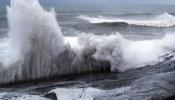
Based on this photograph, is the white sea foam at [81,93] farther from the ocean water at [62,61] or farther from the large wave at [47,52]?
the large wave at [47,52]

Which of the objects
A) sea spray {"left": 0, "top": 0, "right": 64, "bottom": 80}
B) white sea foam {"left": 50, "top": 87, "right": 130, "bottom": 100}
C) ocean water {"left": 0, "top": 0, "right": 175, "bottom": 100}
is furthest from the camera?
sea spray {"left": 0, "top": 0, "right": 64, "bottom": 80}

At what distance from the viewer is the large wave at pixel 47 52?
35.2ft

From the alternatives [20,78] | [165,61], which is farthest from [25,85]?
[165,61]

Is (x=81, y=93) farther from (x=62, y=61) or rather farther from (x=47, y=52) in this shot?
(x=47, y=52)

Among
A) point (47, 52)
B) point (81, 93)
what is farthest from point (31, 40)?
point (81, 93)

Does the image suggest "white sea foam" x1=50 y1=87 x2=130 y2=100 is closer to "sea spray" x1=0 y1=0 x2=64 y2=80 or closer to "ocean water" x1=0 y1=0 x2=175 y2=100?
"ocean water" x1=0 y1=0 x2=175 y2=100

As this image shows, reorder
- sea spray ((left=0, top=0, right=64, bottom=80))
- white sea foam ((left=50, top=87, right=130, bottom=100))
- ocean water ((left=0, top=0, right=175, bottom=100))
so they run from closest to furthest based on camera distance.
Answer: white sea foam ((left=50, top=87, right=130, bottom=100)) < ocean water ((left=0, top=0, right=175, bottom=100)) < sea spray ((left=0, top=0, right=64, bottom=80))

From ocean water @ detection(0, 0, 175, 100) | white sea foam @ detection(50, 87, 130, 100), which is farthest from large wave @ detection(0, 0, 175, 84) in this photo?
white sea foam @ detection(50, 87, 130, 100)

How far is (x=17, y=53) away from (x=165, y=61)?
209 inches

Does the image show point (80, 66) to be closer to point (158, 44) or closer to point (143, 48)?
point (143, 48)

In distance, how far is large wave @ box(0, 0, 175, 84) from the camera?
10.7m

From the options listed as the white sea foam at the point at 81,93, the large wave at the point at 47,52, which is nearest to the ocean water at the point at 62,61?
the large wave at the point at 47,52

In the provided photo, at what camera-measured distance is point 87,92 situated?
26.6ft

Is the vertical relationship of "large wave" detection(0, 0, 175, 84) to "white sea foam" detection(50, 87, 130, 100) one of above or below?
above
